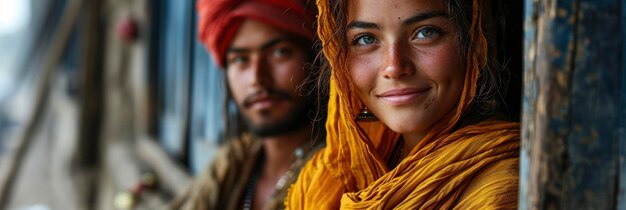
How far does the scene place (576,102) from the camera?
1.00m

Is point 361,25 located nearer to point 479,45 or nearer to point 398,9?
point 398,9

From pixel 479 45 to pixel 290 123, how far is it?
0.94 meters

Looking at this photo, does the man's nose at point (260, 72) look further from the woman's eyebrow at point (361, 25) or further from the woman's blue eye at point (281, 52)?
the woman's eyebrow at point (361, 25)

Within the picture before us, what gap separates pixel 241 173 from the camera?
2326mm

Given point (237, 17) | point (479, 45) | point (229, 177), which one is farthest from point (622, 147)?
point (229, 177)

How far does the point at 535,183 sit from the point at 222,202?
1.40 metres

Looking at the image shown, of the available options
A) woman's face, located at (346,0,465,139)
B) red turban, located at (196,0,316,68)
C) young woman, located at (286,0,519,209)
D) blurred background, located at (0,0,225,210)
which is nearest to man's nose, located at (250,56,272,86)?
red turban, located at (196,0,316,68)

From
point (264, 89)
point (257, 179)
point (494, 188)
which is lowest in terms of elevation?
point (257, 179)

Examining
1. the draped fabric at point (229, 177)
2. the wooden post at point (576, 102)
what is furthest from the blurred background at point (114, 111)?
the wooden post at point (576, 102)

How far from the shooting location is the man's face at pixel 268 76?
2092mm

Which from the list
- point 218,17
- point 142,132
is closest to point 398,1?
point 218,17

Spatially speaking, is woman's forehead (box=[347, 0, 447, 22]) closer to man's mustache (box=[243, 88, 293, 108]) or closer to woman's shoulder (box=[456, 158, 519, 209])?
woman's shoulder (box=[456, 158, 519, 209])

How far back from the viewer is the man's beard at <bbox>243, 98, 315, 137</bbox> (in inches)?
83.7

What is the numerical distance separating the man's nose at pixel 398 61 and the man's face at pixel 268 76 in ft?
2.58
